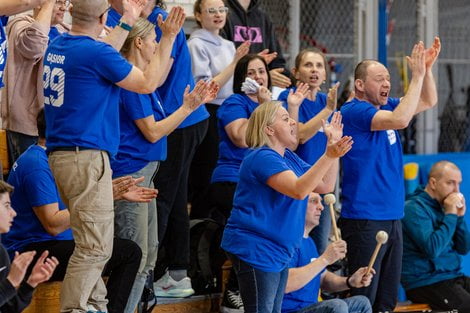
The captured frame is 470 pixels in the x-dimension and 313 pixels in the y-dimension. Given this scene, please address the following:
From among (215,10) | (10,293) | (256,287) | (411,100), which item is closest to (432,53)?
(411,100)

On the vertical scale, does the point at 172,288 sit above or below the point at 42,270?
below

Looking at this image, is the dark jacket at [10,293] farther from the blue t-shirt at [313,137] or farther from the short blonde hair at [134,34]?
the blue t-shirt at [313,137]

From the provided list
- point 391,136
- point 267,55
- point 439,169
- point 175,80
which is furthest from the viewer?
point 439,169

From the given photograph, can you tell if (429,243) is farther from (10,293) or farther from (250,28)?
(10,293)

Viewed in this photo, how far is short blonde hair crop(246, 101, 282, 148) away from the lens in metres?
5.21

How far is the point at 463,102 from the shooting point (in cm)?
1109

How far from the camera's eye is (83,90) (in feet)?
15.5

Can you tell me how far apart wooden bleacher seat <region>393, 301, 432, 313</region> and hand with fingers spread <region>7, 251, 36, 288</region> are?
134 inches

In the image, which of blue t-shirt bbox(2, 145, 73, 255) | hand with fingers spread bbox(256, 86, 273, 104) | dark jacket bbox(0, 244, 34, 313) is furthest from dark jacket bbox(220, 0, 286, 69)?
dark jacket bbox(0, 244, 34, 313)

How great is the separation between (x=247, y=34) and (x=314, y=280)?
84.9 inches

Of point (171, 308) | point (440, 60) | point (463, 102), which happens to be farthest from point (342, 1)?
point (171, 308)

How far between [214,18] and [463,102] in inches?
200

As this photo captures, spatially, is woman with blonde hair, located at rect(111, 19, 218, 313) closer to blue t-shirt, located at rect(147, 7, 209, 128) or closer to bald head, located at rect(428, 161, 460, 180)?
blue t-shirt, located at rect(147, 7, 209, 128)

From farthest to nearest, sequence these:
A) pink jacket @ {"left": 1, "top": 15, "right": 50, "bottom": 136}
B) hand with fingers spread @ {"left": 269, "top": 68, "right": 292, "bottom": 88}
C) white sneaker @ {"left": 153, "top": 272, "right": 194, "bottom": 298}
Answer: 1. hand with fingers spread @ {"left": 269, "top": 68, "right": 292, "bottom": 88}
2. white sneaker @ {"left": 153, "top": 272, "right": 194, "bottom": 298}
3. pink jacket @ {"left": 1, "top": 15, "right": 50, "bottom": 136}
